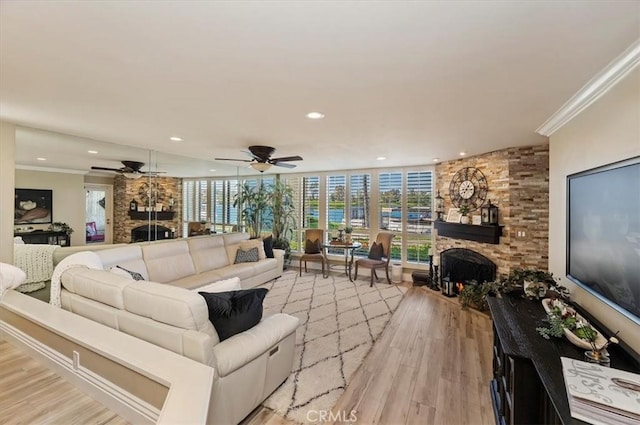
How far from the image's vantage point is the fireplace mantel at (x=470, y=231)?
416 centimetres

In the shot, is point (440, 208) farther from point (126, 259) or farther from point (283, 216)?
point (126, 259)

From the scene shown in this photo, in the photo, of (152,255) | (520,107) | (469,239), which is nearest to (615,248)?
(520,107)

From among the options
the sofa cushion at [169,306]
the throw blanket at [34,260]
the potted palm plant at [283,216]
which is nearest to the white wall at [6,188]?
the throw blanket at [34,260]

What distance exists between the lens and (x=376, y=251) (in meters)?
6.00

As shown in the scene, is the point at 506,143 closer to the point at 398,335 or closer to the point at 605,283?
the point at 605,283

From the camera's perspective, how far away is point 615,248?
A: 1.76 m

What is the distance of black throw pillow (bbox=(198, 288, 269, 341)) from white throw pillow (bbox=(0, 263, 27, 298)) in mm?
2420

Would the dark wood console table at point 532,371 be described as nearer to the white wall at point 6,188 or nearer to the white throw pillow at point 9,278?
the white throw pillow at point 9,278

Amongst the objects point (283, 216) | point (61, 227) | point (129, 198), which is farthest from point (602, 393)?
point (283, 216)

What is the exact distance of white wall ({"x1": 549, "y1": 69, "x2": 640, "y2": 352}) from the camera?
1681 mm

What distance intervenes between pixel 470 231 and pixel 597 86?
2.96 metres

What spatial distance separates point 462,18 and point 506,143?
3131mm

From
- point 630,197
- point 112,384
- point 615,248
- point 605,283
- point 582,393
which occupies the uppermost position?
point 630,197

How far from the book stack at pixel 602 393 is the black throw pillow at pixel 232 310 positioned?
1.88m
